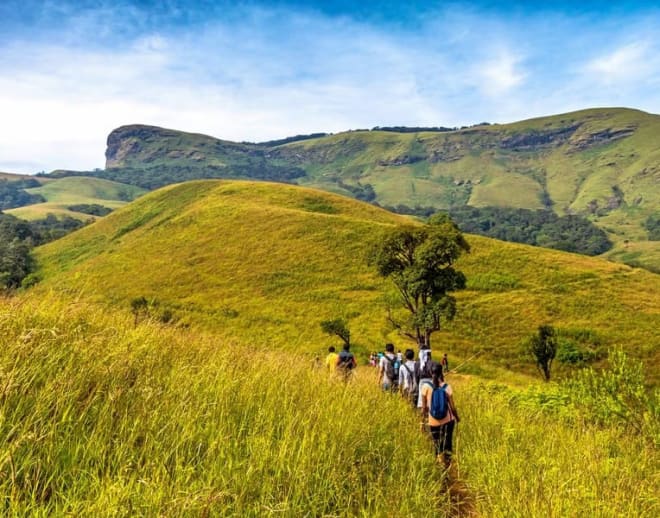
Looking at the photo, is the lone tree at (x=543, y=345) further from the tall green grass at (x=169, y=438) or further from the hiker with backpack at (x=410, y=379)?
the tall green grass at (x=169, y=438)

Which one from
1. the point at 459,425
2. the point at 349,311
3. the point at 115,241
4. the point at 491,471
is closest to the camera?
the point at 491,471

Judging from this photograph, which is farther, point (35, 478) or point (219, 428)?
point (219, 428)

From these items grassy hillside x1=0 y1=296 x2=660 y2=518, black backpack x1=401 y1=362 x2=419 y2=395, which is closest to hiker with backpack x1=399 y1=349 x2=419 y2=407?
black backpack x1=401 y1=362 x2=419 y2=395

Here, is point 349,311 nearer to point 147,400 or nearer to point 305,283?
point 305,283

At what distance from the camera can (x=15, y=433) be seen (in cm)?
294

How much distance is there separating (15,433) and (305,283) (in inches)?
2500

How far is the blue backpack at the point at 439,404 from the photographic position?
6.15m

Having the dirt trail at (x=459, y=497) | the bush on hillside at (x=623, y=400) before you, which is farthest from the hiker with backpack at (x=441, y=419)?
the bush on hillside at (x=623, y=400)

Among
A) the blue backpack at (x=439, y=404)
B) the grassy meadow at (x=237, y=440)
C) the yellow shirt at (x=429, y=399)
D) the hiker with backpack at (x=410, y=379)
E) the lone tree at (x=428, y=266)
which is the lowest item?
the lone tree at (x=428, y=266)

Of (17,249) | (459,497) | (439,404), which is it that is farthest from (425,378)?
(17,249)

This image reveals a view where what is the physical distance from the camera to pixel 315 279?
6750cm

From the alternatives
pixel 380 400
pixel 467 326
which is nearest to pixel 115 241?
pixel 467 326

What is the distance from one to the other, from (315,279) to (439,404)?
6138 cm

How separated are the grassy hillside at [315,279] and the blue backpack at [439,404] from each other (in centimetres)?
2858
